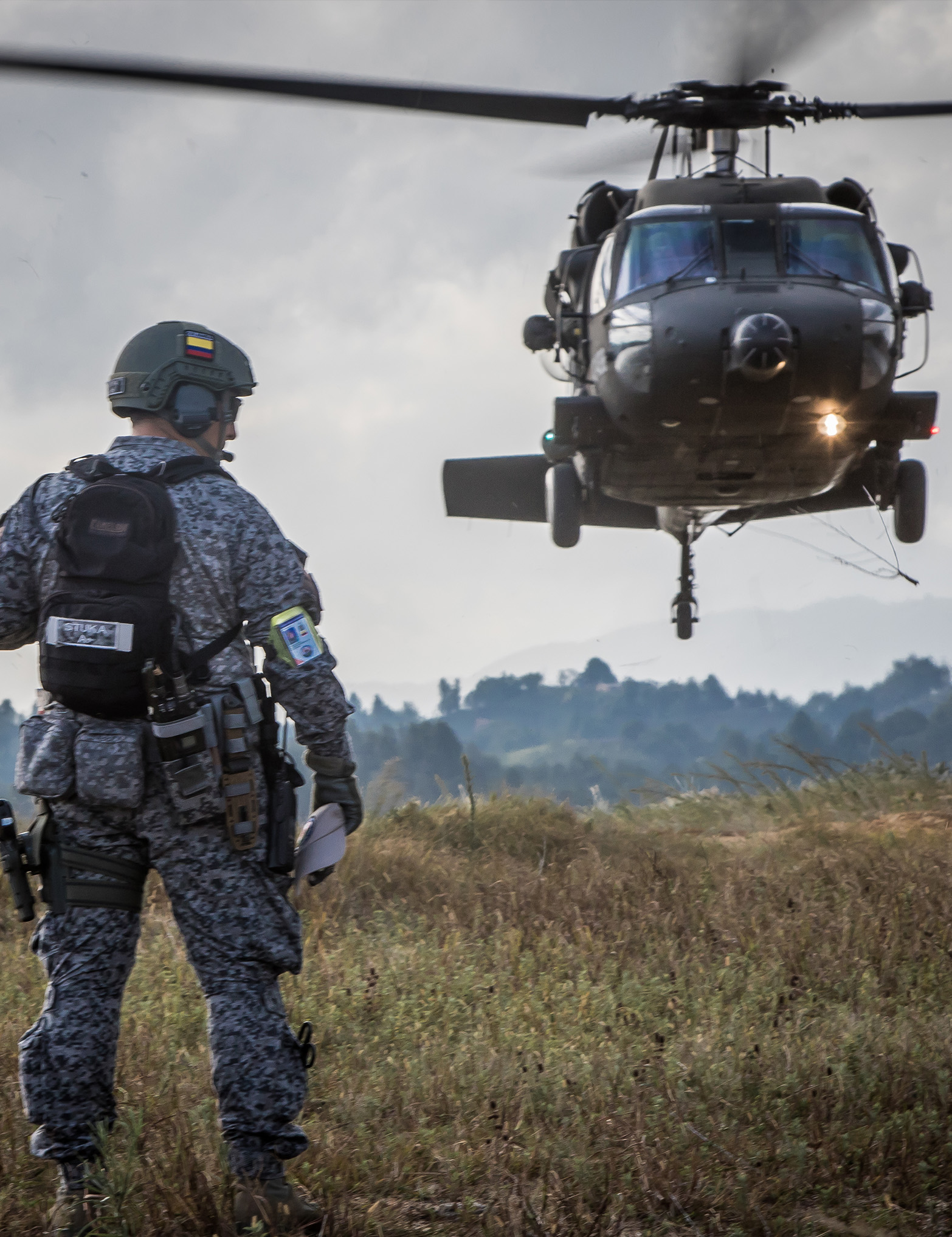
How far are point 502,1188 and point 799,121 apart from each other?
820cm

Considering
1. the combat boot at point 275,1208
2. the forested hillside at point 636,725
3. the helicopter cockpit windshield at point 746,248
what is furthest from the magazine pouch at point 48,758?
the forested hillside at point 636,725

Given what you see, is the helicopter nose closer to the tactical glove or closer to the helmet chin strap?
the helmet chin strap

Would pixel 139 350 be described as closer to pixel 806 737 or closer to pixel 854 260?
pixel 854 260

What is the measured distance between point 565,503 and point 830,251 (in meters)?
2.52

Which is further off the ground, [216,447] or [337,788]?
[216,447]

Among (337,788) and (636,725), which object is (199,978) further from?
(636,725)

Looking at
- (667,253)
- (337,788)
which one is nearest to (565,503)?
(667,253)

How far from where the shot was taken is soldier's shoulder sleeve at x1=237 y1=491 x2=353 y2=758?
9.62 feet

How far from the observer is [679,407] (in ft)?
26.1

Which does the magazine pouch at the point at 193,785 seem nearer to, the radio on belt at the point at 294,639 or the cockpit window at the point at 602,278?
the radio on belt at the point at 294,639

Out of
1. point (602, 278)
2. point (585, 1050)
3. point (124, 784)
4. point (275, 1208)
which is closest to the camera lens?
point (275, 1208)

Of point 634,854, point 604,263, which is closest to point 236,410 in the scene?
point 634,854

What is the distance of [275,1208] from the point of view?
2.57 meters

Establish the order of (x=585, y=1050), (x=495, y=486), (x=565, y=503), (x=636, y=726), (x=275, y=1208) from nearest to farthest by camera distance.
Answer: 1. (x=275, y=1208)
2. (x=585, y=1050)
3. (x=565, y=503)
4. (x=495, y=486)
5. (x=636, y=726)
